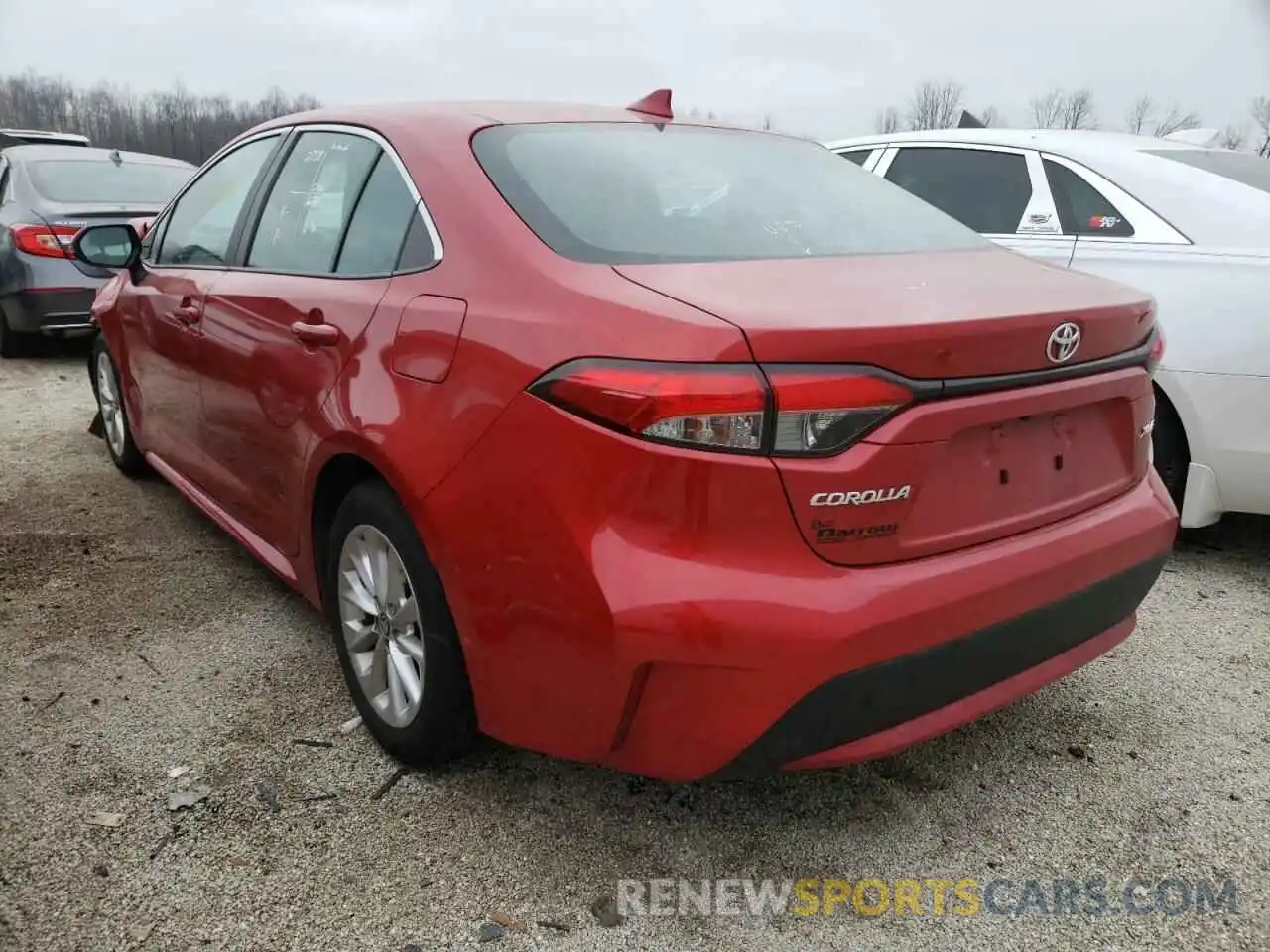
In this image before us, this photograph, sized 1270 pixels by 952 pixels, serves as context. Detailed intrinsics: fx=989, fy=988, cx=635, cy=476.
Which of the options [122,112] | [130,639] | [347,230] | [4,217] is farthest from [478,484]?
[122,112]

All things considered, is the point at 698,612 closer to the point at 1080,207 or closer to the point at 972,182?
the point at 1080,207

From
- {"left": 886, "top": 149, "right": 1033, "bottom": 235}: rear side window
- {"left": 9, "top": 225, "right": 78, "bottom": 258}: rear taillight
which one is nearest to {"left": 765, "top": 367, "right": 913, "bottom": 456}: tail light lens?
{"left": 886, "top": 149, "right": 1033, "bottom": 235}: rear side window

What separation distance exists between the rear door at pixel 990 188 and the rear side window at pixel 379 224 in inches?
105

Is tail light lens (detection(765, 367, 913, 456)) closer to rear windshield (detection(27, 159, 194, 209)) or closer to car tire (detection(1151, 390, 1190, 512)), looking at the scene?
car tire (detection(1151, 390, 1190, 512))

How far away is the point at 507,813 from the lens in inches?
87.2

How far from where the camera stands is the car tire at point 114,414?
170 inches

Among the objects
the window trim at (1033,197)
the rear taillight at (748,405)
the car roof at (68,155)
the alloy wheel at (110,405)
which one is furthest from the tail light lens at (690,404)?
the car roof at (68,155)

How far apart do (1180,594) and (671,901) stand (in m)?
2.40

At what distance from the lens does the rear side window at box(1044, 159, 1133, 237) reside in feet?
Answer: 12.4

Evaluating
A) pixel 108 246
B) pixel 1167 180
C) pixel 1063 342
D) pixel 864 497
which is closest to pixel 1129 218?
pixel 1167 180

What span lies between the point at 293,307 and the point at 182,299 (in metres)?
0.97

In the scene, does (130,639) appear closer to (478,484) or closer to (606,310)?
(478,484)

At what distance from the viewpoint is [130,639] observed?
300cm

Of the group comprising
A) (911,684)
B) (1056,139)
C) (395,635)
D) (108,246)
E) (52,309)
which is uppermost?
(1056,139)
